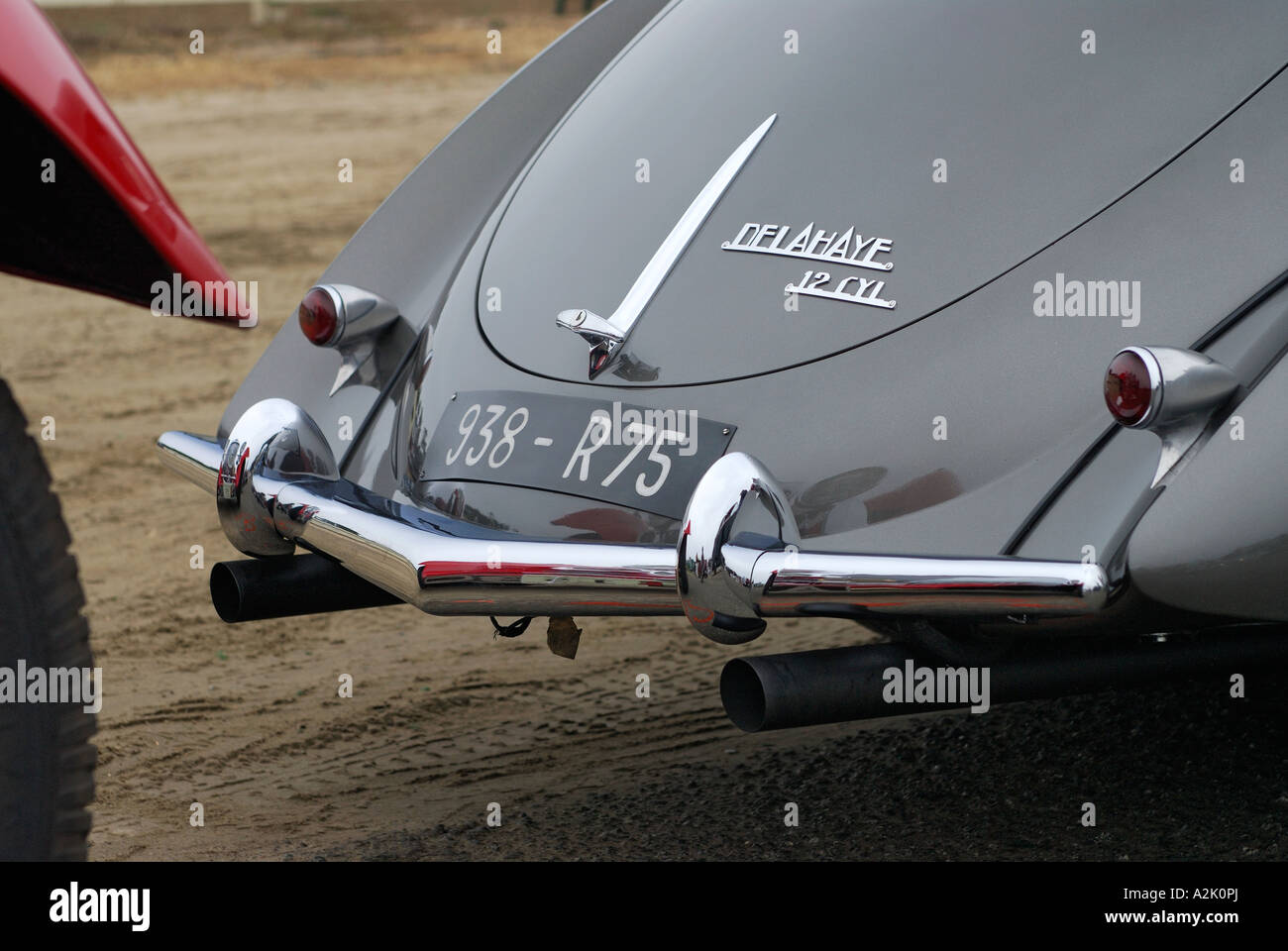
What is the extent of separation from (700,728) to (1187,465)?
5.69ft

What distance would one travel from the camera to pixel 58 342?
7.24m

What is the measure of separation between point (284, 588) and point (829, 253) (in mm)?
1102

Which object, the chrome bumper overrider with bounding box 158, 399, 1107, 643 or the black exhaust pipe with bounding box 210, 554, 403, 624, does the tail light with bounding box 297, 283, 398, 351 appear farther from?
the black exhaust pipe with bounding box 210, 554, 403, 624

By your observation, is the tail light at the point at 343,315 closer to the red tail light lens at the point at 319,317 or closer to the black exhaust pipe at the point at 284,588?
the red tail light lens at the point at 319,317

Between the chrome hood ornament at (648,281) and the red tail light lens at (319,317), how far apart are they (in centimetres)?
59

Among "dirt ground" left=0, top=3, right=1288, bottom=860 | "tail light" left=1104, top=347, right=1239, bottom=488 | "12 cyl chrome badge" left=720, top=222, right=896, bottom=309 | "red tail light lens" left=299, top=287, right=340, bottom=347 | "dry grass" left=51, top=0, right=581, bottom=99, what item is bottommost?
"dirt ground" left=0, top=3, right=1288, bottom=860

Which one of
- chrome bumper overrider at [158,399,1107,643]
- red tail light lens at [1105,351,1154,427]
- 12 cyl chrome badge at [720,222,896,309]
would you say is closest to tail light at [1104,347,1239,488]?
red tail light lens at [1105,351,1154,427]

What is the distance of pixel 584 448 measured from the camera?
2438 mm

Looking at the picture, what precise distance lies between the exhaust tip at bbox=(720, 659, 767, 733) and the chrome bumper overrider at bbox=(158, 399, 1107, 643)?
0.28 feet

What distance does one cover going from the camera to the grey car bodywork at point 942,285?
205 cm

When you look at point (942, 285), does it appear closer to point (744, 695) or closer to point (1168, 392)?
point (1168, 392)

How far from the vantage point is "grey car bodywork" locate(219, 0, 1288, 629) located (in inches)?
80.6
